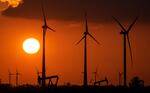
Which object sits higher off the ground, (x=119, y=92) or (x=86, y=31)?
(x=86, y=31)

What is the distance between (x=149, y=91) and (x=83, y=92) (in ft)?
53.7

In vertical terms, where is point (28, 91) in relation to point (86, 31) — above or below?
below

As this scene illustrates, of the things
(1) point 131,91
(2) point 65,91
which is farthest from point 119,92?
(2) point 65,91

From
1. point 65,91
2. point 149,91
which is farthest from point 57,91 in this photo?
point 149,91

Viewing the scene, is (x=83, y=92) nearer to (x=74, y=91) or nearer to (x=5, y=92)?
(x=74, y=91)

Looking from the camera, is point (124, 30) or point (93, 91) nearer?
point (93, 91)

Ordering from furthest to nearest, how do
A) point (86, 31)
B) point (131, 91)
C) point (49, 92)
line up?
point (86, 31), point (131, 91), point (49, 92)

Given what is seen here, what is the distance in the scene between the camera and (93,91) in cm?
12606

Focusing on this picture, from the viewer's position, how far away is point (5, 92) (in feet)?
399

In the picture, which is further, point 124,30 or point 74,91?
point 124,30

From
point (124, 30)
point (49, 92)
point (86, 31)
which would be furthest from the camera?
point (86, 31)

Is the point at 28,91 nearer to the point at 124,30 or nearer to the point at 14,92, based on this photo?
the point at 14,92

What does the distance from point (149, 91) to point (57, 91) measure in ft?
69.6

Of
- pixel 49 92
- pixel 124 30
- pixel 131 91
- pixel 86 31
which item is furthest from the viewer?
pixel 86 31
